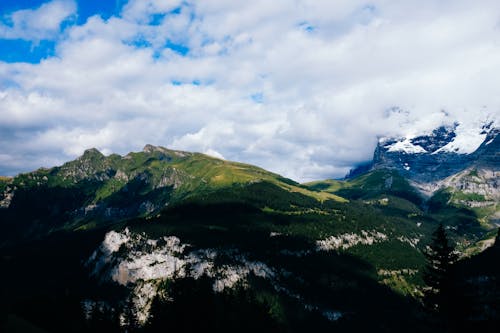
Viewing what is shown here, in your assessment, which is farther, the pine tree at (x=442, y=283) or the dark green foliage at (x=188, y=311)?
the dark green foliage at (x=188, y=311)

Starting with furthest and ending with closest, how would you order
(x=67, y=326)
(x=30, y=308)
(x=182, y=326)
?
(x=30, y=308) < (x=67, y=326) < (x=182, y=326)

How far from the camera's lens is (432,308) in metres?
51.2

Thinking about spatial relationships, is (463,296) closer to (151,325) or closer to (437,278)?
(437,278)

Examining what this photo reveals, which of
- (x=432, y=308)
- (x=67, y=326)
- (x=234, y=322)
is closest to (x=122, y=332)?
(x=67, y=326)

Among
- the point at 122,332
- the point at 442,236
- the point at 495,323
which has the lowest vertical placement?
the point at 122,332

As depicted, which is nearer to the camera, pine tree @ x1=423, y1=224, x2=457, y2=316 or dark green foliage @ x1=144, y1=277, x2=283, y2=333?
pine tree @ x1=423, y1=224, x2=457, y2=316

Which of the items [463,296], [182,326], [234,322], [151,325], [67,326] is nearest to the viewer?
[463,296]

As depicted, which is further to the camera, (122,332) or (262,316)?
(122,332)

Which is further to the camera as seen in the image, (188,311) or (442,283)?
(188,311)

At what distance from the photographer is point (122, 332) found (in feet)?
312

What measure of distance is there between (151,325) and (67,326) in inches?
2107

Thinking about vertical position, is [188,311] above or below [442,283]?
below

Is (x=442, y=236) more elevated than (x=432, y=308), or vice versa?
(x=442, y=236)

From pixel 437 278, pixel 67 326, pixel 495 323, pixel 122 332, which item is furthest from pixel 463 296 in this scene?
pixel 67 326
